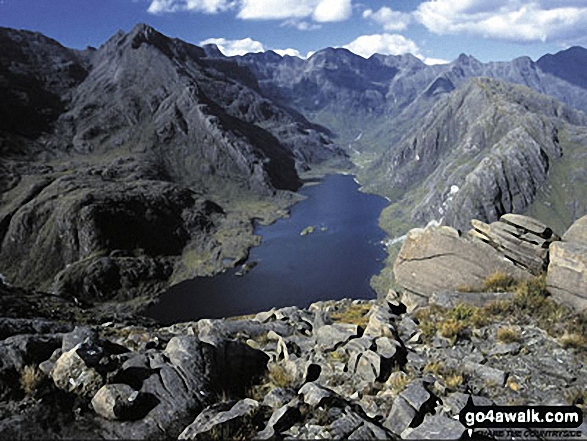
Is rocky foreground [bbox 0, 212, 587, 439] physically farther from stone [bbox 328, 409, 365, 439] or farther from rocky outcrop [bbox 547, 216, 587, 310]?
rocky outcrop [bbox 547, 216, 587, 310]

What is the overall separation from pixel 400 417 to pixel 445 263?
1609 cm

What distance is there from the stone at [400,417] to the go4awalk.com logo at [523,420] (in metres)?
1.84

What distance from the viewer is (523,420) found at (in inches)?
590

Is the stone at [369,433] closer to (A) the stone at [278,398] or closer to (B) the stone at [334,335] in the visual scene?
(A) the stone at [278,398]

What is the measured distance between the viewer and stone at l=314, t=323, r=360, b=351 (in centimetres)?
2222

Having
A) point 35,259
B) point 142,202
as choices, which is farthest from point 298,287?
point 35,259

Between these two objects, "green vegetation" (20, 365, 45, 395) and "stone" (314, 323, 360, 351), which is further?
"stone" (314, 323, 360, 351)

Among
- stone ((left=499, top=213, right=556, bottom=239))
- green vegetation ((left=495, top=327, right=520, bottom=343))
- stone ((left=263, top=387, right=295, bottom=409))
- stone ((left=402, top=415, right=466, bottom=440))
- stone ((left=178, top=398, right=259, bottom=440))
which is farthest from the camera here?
stone ((left=499, top=213, right=556, bottom=239))

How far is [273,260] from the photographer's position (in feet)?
606

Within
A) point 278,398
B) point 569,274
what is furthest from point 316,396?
point 569,274

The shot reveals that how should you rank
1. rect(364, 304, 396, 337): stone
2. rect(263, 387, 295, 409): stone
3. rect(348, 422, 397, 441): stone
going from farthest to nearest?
rect(364, 304, 396, 337): stone, rect(263, 387, 295, 409): stone, rect(348, 422, 397, 441): stone

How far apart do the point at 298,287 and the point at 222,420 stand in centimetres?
14453

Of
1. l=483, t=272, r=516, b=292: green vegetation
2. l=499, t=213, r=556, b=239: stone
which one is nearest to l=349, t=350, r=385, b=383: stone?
l=483, t=272, r=516, b=292: green vegetation

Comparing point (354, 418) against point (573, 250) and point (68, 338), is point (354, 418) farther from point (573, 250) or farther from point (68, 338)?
point (573, 250)
